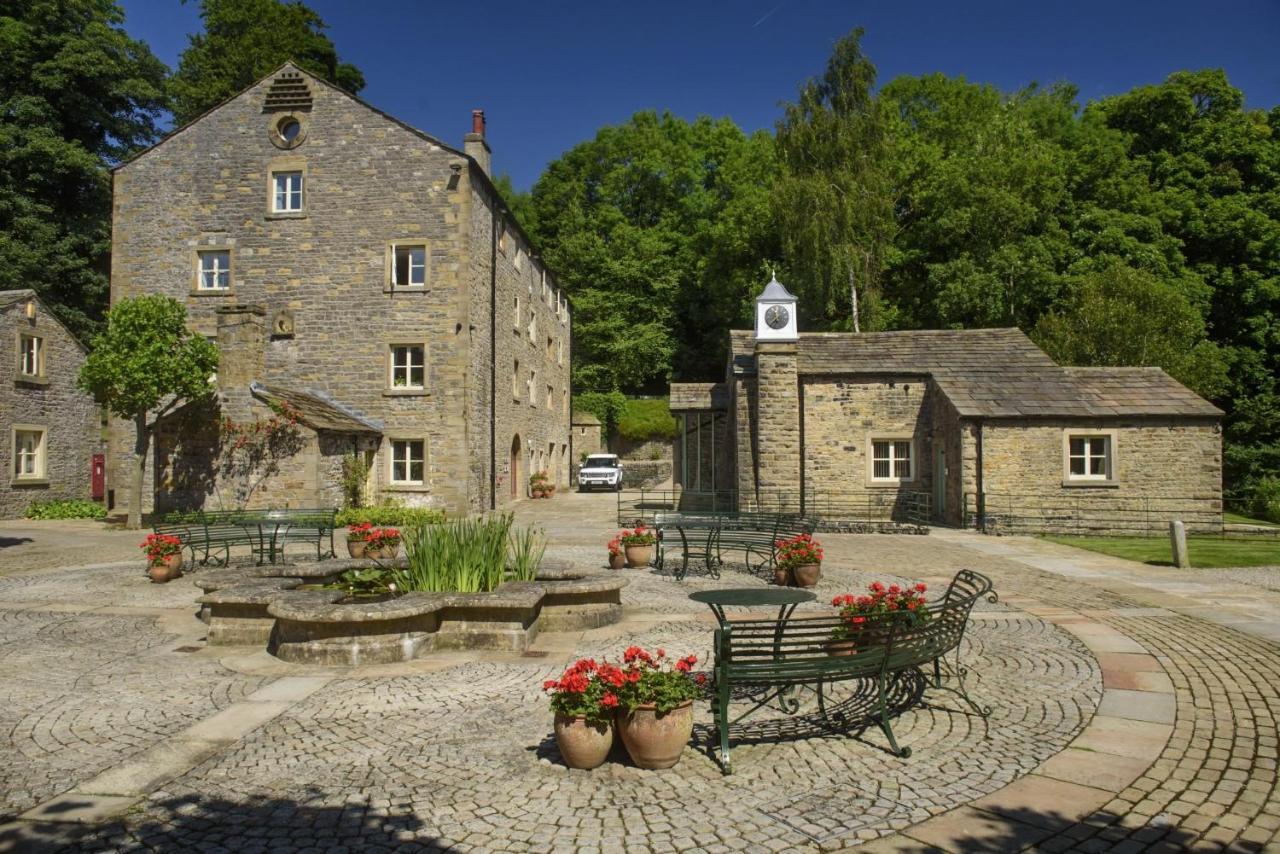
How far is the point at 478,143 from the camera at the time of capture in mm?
27109

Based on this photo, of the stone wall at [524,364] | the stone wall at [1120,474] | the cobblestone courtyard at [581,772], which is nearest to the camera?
the cobblestone courtyard at [581,772]

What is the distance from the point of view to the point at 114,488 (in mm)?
24703

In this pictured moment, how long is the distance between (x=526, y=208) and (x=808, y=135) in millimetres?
24742

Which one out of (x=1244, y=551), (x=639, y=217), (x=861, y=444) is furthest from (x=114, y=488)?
(x=639, y=217)

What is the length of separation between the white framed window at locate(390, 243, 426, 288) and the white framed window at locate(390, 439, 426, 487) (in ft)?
15.8

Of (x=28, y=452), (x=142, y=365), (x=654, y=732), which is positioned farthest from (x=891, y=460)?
(x=28, y=452)

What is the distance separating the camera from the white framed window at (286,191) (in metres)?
25.0

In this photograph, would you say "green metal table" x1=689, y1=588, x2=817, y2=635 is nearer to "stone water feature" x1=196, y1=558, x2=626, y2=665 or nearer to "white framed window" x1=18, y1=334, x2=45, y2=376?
"stone water feature" x1=196, y1=558, x2=626, y2=665

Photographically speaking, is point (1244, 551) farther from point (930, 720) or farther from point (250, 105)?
point (250, 105)

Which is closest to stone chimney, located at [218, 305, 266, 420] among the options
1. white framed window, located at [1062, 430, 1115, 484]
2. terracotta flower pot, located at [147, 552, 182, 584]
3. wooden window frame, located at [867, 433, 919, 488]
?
terracotta flower pot, located at [147, 552, 182, 584]

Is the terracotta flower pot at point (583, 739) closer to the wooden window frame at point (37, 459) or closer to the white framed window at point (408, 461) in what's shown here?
the white framed window at point (408, 461)

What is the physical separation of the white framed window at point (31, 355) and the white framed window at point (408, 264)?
41.6 feet

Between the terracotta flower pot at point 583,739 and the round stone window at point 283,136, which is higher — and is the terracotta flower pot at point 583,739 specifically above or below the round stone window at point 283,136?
below

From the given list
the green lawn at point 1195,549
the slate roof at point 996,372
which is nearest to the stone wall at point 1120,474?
the slate roof at point 996,372
